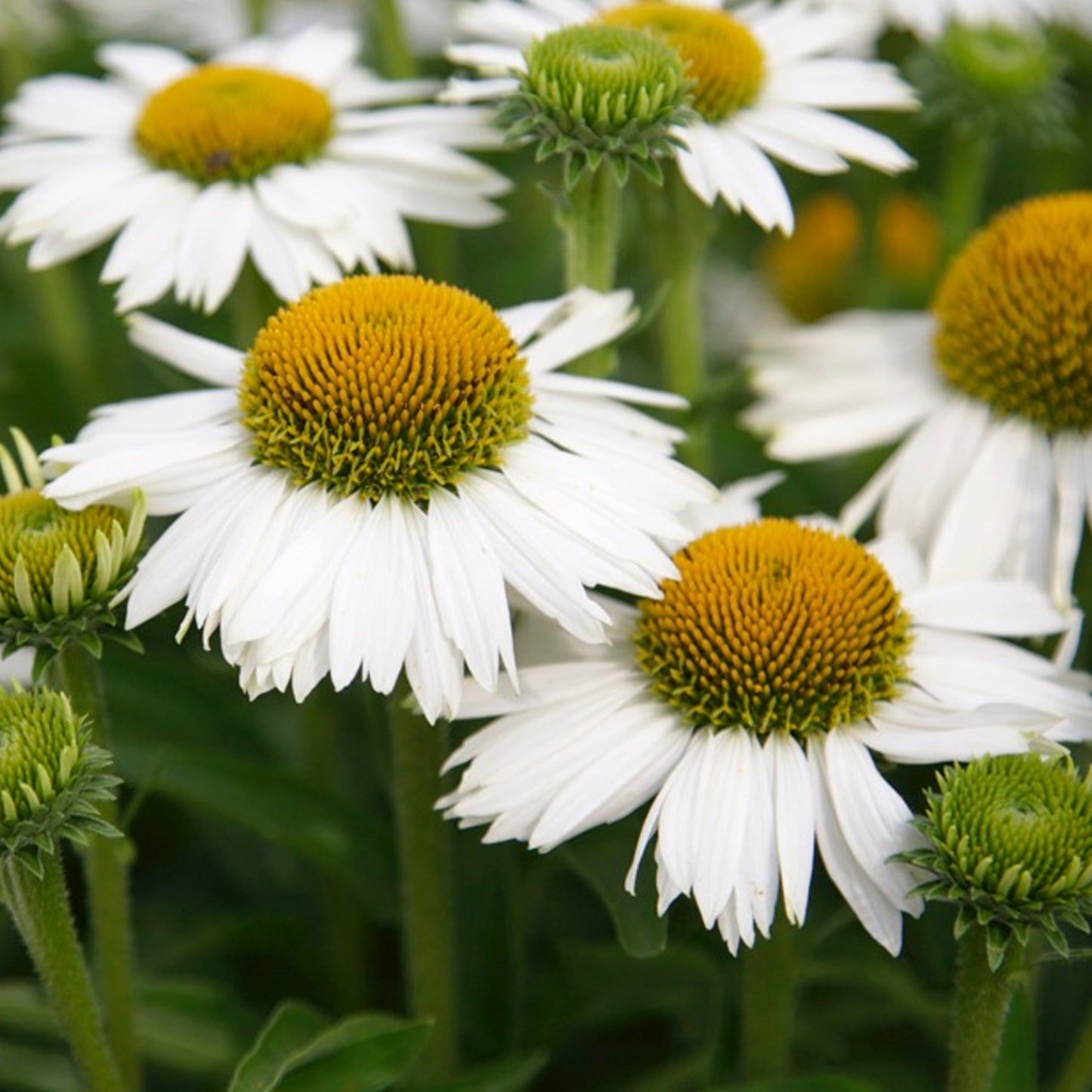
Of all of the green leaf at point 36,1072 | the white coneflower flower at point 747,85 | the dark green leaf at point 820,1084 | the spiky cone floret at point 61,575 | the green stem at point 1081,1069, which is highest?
the white coneflower flower at point 747,85

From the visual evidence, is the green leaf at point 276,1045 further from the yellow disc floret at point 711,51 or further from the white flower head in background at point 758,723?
the yellow disc floret at point 711,51

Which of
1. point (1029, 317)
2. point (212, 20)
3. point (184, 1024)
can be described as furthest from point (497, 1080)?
point (212, 20)

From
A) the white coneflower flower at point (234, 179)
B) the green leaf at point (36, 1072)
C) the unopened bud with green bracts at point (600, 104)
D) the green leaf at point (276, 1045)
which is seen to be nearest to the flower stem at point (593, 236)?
the unopened bud with green bracts at point (600, 104)

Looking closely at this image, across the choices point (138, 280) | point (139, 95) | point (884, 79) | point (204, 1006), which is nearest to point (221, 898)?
point (204, 1006)

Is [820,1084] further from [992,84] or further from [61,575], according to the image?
[992,84]

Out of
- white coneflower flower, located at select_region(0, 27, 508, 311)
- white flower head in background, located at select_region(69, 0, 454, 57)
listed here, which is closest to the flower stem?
white coneflower flower, located at select_region(0, 27, 508, 311)

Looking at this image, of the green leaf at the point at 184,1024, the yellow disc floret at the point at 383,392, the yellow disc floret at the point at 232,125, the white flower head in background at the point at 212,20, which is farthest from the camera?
the white flower head in background at the point at 212,20

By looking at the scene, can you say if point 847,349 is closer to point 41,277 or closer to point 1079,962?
point 1079,962

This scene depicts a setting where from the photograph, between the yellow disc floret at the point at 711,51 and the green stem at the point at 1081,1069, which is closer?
the green stem at the point at 1081,1069
